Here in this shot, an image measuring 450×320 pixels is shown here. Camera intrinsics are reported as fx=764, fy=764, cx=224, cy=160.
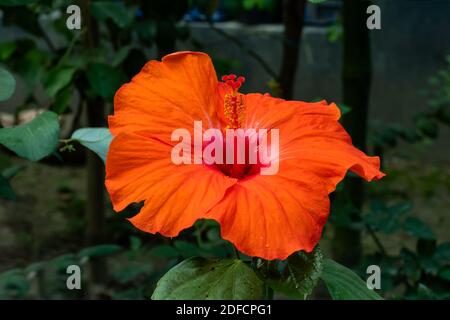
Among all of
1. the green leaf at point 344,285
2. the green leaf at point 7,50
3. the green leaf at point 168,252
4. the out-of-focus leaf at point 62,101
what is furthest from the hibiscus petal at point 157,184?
the green leaf at point 7,50

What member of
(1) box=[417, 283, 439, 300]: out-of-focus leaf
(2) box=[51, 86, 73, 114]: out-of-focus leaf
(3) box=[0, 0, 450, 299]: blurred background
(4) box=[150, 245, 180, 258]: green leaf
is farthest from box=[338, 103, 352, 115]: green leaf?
(2) box=[51, 86, 73, 114]: out-of-focus leaf

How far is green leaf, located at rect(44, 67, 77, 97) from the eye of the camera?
1.32 meters

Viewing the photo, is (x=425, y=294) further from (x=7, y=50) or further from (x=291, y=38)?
(x=7, y=50)

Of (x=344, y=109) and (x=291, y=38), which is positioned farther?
(x=291, y=38)

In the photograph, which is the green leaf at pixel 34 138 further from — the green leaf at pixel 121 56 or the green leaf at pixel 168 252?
the green leaf at pixel 121 56

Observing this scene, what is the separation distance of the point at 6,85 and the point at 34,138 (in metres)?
0.06

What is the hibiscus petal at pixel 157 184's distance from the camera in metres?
0.53

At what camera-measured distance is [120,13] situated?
1467 millimetres

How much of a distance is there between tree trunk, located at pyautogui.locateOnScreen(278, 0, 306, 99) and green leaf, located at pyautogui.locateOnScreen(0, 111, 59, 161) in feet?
3.16

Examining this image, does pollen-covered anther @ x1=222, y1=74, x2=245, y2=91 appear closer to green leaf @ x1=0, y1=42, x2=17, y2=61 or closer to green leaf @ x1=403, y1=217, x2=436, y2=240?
green leaf @ x1=403, y1=217, x2=436, y2=240

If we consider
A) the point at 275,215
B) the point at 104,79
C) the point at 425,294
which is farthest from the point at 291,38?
the point at 275,215

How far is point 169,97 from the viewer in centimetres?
62

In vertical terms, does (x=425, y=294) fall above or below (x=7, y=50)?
below
